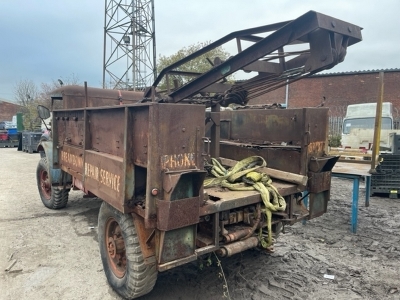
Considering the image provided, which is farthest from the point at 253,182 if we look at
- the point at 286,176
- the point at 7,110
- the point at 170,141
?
the point at 7,110

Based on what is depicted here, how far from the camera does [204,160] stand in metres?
3.24

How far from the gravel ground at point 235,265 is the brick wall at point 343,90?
15.7m

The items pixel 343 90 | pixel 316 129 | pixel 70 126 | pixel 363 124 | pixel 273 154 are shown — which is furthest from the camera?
pixel 343 90

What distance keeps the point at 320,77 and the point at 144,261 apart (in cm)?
2049

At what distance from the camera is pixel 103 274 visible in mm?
3416

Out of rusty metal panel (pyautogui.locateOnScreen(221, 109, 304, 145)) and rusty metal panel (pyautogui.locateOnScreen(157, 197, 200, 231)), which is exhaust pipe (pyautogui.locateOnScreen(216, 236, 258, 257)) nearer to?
rusty metal panel (pyautogui.locateOnScreen(157, 197, 200, 231))

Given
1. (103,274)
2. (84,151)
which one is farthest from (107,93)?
(103,274)

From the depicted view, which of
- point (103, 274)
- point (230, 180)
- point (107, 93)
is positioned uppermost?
point (107, 93)

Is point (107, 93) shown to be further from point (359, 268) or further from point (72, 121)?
point (359, 268)

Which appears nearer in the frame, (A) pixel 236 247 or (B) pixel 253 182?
(A) pixel 236 247

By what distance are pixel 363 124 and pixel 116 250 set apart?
10.2 meters

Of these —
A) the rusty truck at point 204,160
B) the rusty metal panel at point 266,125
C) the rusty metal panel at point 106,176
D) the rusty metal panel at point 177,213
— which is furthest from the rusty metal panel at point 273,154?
the rusty metal panel at point 106,176

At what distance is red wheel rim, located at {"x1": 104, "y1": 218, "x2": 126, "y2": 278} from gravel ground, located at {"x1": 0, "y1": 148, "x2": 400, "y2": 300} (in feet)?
0.83

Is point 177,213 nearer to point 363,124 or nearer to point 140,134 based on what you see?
point 140,134
